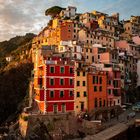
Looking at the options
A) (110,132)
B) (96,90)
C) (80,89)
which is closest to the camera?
(110,132)

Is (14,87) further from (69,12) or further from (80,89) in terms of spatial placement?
(69,12)

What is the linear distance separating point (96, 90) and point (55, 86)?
389 inches

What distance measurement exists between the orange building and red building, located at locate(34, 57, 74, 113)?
166 inches

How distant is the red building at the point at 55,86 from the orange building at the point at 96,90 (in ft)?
13.8

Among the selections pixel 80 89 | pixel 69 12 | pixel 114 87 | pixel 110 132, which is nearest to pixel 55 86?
pixel 80 89

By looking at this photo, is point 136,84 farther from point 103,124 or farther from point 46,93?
point 46,93

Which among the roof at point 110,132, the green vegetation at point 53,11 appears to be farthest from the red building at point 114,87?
the green vegetation at point 53,11

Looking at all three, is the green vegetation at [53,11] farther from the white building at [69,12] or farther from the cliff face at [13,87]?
the cliff face at [13,87]

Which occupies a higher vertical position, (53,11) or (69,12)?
(53,11)

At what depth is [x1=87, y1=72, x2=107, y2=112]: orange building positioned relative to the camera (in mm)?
53344

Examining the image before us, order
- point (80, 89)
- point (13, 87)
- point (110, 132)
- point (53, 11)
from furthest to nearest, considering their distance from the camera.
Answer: point (53, 11), point (13, 87), point (80, 89), point (110, 132)

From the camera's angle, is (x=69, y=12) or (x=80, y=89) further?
(x=69, y=12)

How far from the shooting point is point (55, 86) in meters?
49.7

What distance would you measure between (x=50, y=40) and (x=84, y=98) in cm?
3460
